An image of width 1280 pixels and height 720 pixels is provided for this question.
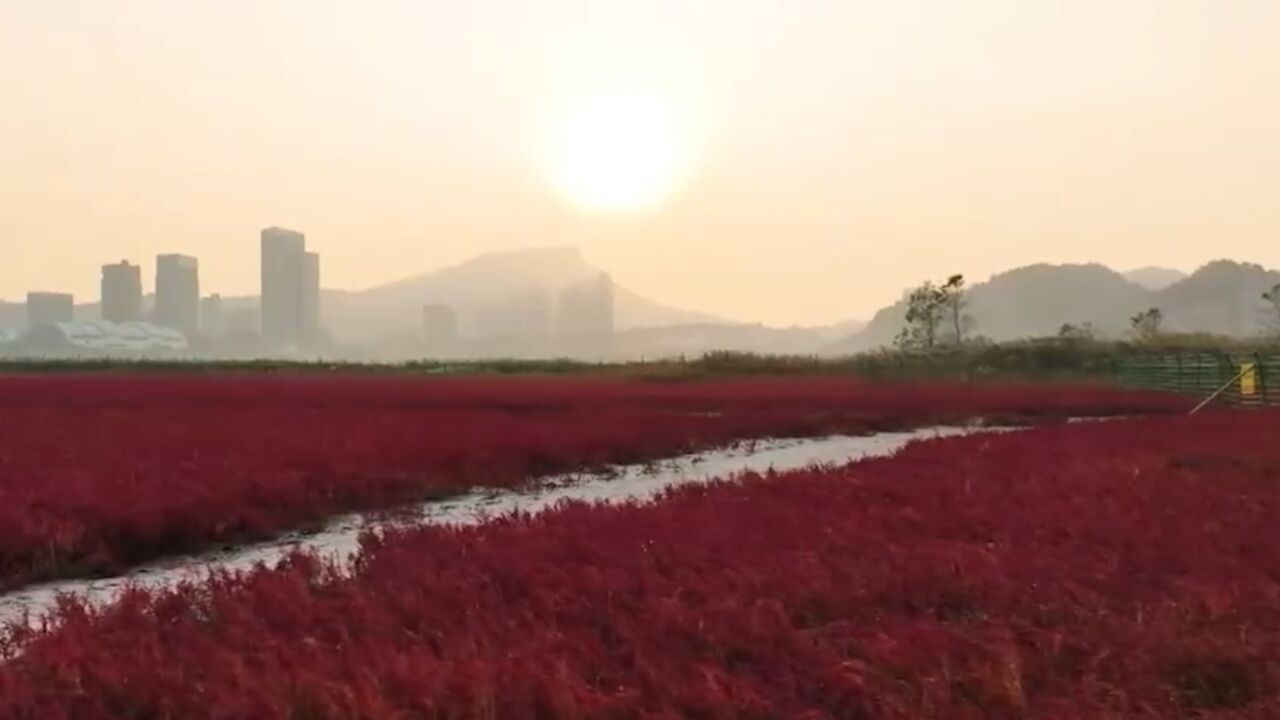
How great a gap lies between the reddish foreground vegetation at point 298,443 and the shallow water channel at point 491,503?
2.03 feet

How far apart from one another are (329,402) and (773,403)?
17.7 metres

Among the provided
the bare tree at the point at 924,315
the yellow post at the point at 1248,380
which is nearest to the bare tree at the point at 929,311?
the bare tree at the point at 924,315

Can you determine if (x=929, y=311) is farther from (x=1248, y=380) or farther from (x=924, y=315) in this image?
(x=1248, y=380)

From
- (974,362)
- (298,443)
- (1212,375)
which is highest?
(974,362)

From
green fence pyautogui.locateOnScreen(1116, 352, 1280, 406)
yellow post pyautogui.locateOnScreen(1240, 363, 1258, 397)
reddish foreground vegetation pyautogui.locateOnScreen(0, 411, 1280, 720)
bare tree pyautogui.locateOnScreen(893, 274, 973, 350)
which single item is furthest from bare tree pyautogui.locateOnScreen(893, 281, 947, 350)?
reddish foreground vegetation pyautogui.locateOnScreen(0, 411, 1280, 720)

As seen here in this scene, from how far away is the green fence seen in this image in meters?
36.1

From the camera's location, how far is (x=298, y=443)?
23156 millimetres

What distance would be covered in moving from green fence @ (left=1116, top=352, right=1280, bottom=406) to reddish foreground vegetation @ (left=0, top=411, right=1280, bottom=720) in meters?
26.8

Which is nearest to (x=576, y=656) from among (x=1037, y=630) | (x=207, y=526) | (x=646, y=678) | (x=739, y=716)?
(x=646, y=678)

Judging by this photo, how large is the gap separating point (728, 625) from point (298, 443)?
1760cm

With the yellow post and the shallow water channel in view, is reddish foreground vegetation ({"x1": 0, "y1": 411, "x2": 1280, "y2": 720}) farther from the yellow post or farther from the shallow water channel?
the yellow post

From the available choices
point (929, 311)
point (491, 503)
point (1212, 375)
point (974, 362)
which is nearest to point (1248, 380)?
point (1212, 375)

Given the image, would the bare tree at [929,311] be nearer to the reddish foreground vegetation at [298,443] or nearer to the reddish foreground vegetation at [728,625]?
the reddish foreground vegetation at [298,443]

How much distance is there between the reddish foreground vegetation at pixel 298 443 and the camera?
45.0ft
